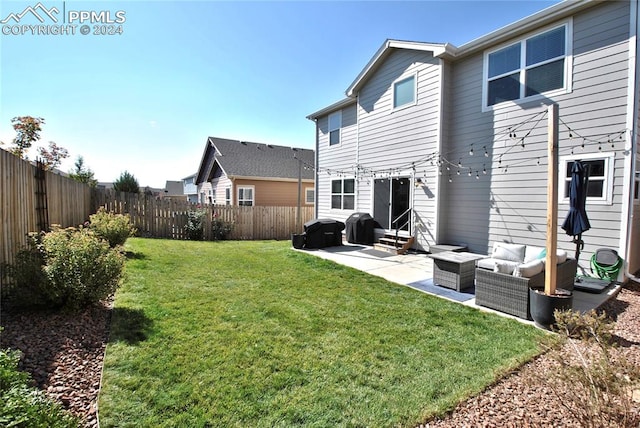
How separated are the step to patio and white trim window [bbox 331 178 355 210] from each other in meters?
2.56

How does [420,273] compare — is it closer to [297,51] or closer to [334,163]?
[334,163]

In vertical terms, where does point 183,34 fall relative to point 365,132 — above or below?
above

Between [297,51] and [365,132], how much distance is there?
3688mm

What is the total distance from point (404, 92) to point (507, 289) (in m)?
7.44

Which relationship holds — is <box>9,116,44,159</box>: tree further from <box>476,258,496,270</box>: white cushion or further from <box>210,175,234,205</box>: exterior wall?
<box>476,258,496,270</box>: white cushion

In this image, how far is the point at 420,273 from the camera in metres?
6.82

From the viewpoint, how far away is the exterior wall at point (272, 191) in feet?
57.4

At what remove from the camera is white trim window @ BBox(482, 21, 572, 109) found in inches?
259

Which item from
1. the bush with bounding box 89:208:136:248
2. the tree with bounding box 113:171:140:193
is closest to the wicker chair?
the bush with bounding box 89:208:136:248

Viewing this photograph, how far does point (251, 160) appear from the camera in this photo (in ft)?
61.4

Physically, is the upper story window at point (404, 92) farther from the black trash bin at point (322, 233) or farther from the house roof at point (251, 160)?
the house roof at point (251, 160)

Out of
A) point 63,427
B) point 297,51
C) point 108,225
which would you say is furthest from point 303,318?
point 297,51

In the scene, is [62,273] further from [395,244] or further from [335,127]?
[335,127]

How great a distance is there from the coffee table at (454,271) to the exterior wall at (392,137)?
124 inches
